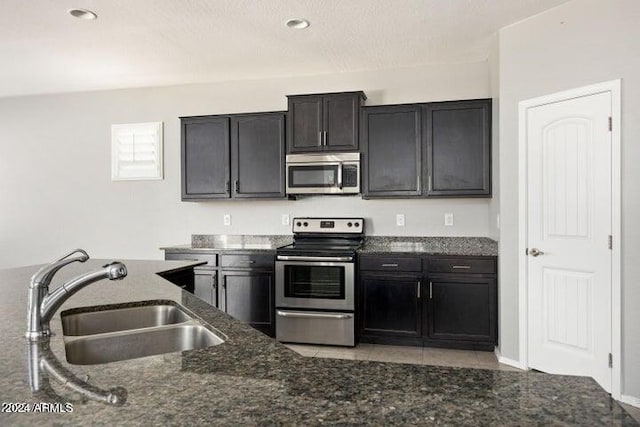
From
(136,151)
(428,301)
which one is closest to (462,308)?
(428,301)

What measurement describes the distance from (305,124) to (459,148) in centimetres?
148

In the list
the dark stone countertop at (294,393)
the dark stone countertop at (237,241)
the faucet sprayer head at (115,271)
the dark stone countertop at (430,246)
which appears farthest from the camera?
the dark stone countertop at (237,241)

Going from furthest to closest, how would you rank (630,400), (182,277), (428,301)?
(428,301) → (182,277) → (630,400)

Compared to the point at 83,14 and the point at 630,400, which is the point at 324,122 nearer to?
the point at 83,14

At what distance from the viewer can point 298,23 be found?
3.27 m

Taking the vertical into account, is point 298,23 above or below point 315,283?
above

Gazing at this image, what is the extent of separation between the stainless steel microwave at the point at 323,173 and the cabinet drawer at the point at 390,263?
0.69 meters

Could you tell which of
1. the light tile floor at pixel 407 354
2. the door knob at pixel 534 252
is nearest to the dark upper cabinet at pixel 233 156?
the light tile floor at pixel 407 354

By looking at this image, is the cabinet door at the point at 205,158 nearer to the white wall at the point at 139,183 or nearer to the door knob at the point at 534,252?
the white wall at the point at 139,183

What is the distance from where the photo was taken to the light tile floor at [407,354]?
3400mm

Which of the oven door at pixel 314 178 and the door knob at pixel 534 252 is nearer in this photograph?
the door knob at pixel 534 252

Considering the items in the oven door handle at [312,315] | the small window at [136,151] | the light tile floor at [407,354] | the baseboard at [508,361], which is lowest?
the light tile floor at [407,354]

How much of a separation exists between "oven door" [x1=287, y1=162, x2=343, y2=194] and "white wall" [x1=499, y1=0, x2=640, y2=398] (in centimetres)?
149

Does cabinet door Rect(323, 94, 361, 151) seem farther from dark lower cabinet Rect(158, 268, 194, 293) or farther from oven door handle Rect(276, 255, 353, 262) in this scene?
dark lower cabinet Rect(158, 268, 194, 293)
